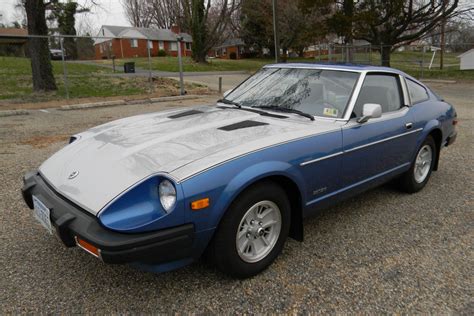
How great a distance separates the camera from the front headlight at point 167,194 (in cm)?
221

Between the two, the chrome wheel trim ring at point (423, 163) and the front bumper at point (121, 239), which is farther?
the chrome wheel trim ring at point (423, 163)

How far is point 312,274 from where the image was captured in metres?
2.79

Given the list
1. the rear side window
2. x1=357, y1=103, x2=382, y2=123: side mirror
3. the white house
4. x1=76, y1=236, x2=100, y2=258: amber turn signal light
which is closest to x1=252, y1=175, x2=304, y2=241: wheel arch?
x1=357, y1=103, x2=382, y2=123: side mirror

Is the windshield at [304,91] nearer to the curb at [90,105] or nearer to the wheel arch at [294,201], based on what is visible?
the wheel arch at [294,201]

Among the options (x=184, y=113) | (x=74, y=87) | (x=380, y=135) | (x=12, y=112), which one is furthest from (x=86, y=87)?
(x=380, y=135)

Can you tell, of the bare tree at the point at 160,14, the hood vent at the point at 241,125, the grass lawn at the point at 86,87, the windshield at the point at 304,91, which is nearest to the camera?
the hood vent at the point at 241,125

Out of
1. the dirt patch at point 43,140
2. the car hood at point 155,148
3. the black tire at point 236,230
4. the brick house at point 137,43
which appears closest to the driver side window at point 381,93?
A: the car hood at point 155,148

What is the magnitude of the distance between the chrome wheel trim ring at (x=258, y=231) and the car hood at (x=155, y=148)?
452mm

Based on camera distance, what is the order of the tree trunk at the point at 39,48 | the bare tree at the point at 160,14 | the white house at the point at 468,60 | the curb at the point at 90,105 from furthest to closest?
1. the bare tree at the point at 160,14
2. the white house at the point at 468,60
3. the tree trunk at the point at 39,48
4. the curb at the point at 90,105

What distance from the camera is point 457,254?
10.1 feet

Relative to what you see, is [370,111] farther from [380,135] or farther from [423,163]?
[423,163]

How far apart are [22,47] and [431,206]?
4817 centimetres

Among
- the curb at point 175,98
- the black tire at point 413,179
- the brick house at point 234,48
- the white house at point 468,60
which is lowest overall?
the black tire at point 413,179

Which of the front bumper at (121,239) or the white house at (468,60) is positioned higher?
the white house at (468,60)
